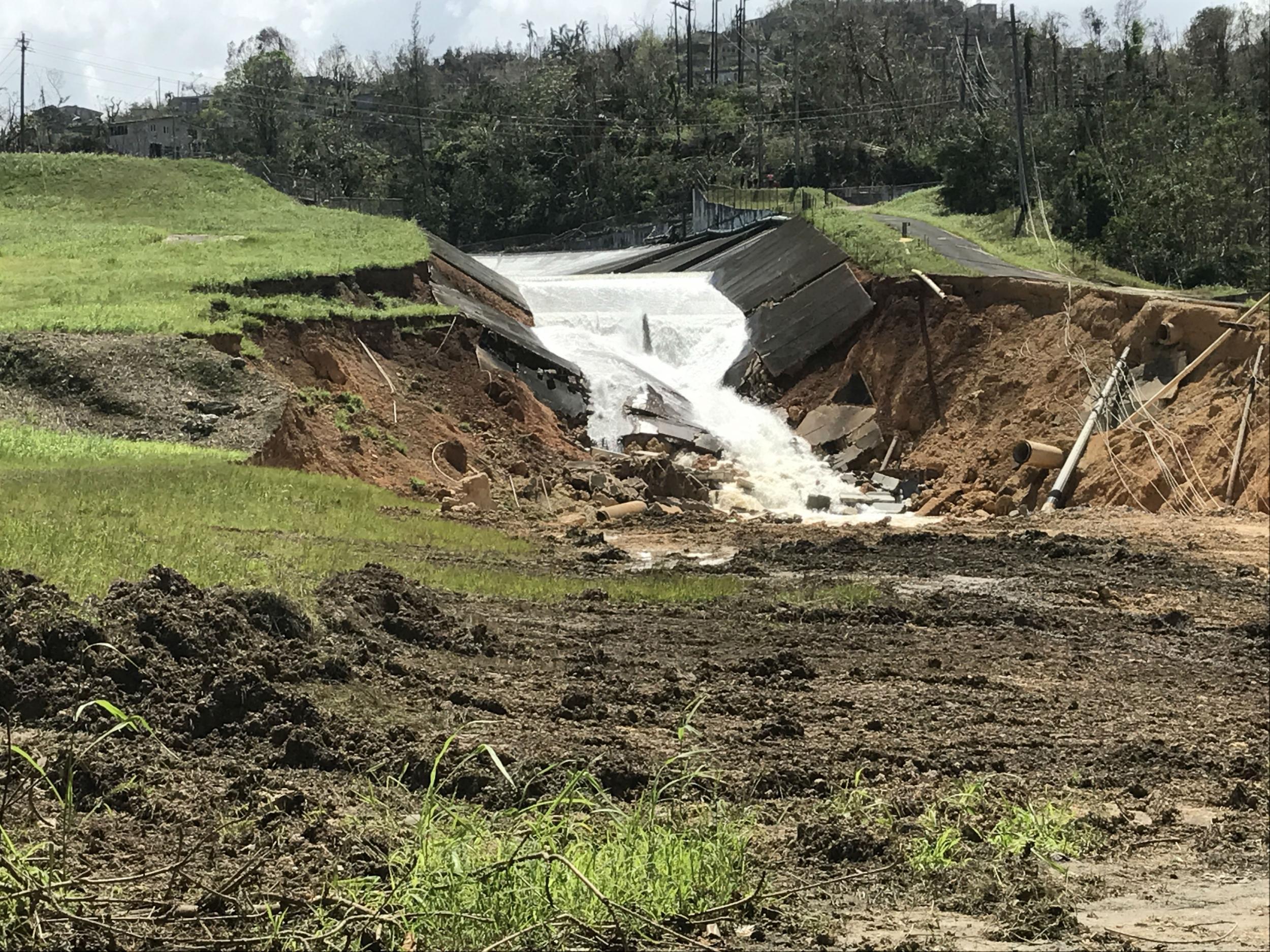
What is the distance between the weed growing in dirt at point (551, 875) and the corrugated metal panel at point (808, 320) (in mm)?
26183

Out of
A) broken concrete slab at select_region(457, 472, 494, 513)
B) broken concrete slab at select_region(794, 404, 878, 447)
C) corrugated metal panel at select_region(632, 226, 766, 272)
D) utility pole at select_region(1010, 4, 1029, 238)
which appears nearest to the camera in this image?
broken concrete slab at select_region(457, 472, 494, 513)

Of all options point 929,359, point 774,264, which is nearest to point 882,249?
point 774,264

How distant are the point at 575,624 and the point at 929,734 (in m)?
3.98

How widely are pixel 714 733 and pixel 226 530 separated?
6.14m

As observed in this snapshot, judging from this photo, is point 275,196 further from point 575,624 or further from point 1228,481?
point 575,624

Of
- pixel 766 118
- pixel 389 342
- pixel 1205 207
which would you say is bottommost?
pixel 389 342

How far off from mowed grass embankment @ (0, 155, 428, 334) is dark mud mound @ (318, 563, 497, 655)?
44.6 ft

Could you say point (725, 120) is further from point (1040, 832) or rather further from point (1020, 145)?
point (1040, 832)

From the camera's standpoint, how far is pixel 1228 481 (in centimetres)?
2062

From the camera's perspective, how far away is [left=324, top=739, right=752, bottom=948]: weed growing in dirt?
5.24 metres

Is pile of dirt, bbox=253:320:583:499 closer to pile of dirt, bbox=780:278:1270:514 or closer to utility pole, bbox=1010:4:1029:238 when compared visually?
pile of dirt, bbox=780:278:1270:514

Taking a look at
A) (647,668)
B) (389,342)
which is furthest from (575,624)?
(389,342)

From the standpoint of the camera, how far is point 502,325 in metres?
31.1

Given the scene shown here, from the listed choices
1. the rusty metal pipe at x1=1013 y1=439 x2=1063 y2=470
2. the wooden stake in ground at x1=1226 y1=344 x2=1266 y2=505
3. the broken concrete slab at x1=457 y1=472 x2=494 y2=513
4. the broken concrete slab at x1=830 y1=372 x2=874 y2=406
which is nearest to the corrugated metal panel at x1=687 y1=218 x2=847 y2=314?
the broken concrete slab at x1=830 y1=372 x2=874 y2=406
